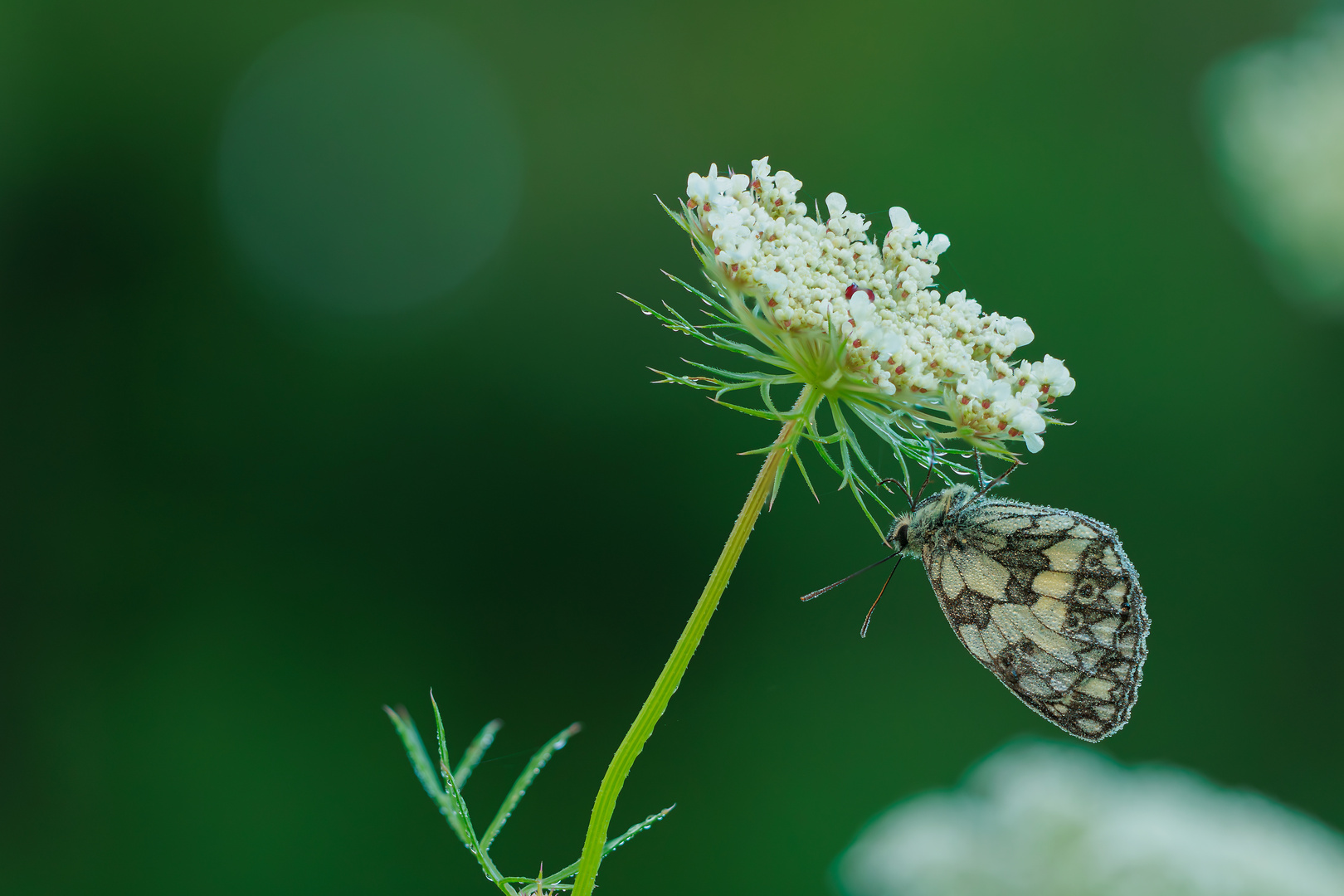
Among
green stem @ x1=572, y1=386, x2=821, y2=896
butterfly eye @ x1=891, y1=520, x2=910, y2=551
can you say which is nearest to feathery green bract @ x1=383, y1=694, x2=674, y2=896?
green stem @ x1=572, y1=386, x2=821, y2=896

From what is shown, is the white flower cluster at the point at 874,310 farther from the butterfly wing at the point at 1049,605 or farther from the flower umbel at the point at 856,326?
the butterfly wing at the point at 1049,605

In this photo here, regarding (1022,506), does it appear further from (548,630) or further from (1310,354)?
(1310,354)

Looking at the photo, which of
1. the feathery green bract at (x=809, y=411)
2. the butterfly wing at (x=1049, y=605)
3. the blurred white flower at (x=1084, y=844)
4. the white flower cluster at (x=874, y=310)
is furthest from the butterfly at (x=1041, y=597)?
the blurred white flower at (x=1084, y=844)

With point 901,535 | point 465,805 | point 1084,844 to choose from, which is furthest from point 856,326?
point 1084,844

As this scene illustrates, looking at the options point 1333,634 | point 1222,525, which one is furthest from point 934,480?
point 1333,634

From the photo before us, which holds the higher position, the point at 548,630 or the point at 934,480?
the point at 934,480

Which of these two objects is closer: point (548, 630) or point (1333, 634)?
point (548, 630)
